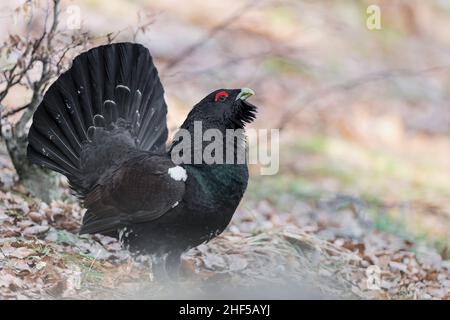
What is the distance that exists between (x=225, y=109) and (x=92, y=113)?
1.30 meters

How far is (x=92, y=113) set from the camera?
606 centimetres

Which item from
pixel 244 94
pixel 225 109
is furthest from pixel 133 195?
pixel 244 94

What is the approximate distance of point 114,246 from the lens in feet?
20.6

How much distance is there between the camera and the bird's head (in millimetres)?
5461

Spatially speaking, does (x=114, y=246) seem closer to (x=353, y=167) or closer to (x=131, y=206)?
(x=131, y=206)

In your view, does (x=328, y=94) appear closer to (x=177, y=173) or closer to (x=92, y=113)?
(x=92, y=113)

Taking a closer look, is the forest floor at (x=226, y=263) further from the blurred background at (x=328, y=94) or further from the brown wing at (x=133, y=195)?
the brown wing at (x=133, y=195)

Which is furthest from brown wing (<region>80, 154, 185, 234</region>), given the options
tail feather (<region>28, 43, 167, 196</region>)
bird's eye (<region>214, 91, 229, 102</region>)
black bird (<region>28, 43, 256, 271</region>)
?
bird's eye (<region>214, 91, 229, 102</region>)

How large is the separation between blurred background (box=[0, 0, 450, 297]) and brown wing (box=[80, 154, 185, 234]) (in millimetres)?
1604

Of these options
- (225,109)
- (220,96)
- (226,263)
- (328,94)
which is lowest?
(226,263)

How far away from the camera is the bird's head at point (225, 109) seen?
17.9 ft

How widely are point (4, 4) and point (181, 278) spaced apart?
6242 millimetres

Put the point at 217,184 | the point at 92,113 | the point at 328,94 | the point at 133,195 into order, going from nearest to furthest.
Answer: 1. the point at 217,184
2. the point at 133,195
3. the point at 92,113
4. the point at 328,94
